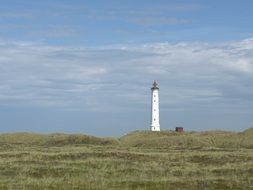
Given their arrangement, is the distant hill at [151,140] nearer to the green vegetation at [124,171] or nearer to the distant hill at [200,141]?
the distant hill at [200,141]

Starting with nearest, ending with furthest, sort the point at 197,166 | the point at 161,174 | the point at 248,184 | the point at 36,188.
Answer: the point at 36,188, the point at 248,184, the point at 161,174, the point at 197,166

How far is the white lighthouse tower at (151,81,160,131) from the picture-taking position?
105 m

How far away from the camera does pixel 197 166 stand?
1706 inches

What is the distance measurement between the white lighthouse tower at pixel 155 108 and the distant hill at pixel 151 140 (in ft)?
23.9

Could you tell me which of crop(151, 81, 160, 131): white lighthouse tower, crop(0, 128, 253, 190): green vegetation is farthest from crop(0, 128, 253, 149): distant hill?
crop(0, 128, 253, 190): green vegetation

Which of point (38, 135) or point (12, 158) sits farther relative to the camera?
point (38, 135)

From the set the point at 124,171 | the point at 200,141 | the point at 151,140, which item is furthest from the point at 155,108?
the point at 124,171

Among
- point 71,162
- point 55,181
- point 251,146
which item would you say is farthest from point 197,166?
point 251,146

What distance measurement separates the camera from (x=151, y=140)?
81875 mm

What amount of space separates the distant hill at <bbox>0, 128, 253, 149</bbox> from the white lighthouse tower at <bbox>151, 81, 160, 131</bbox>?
729cm

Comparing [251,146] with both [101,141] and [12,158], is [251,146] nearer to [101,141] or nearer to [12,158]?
[101,141]

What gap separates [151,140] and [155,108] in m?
24.7

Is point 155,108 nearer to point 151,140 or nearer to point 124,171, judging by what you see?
point 151,140

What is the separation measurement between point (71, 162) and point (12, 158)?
6.02 m
